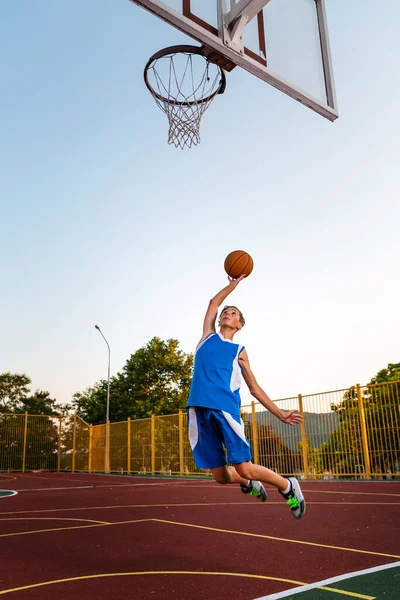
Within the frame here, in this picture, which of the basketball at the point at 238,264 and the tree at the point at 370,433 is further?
the tree at the point at 370,433

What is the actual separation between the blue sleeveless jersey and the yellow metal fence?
8528mm

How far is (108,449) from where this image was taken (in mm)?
23125

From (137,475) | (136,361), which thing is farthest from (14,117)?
(136,361)

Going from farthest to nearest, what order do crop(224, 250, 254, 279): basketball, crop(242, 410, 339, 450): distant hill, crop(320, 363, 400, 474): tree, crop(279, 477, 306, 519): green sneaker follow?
crop(242, 410, 339, 450): distant hill, crop(320, 363, 400, 474): tree, crop(224, 250, 254, 279): basketball, crop(279, 477, 306, 519): green sneaker

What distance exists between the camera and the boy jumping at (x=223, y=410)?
3.99m

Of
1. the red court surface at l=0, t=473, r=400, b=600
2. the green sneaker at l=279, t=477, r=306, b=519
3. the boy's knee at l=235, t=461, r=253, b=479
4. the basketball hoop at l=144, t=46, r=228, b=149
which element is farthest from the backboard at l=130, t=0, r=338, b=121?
the red court surface at l=0, t=473, r=400, b=600

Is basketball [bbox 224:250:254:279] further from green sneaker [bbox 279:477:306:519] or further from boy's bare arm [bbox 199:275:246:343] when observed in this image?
green sneaker [bbox 279:477:306:519]

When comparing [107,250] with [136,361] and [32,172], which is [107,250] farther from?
[136,361]

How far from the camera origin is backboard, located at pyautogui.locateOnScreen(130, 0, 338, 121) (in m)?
6.05

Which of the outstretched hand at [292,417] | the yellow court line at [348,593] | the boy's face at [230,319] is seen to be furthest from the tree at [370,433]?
the yellow court line at [348,593]

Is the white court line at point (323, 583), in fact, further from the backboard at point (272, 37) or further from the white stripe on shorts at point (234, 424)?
the backboard at point (272, 37)

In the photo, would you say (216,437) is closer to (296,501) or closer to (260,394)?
(260,394)

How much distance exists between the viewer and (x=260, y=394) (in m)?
4.45

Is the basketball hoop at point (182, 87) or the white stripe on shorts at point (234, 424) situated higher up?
the basketball hoop at point (182, 87)
